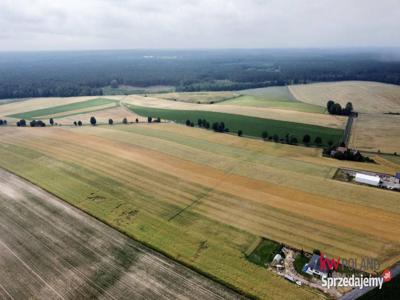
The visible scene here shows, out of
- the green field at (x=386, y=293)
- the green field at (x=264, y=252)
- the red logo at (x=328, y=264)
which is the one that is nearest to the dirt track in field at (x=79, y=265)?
the green field at (x=264, y=252)

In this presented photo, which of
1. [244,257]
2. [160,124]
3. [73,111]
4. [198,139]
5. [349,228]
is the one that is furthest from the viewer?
[73,111]

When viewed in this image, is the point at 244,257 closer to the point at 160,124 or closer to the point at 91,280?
the point at 91,280

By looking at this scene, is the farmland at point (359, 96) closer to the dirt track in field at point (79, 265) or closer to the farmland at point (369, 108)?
the farmland at point (369, 108)

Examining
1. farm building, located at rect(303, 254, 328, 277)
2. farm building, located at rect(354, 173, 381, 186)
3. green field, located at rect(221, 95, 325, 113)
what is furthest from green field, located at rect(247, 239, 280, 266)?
green field, located at rect(221, 95, 325, 113)

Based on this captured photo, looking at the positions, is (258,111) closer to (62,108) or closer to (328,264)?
(62,108)

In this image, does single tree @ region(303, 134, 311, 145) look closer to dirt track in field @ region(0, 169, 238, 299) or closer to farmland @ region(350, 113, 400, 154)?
farmland @ region(350, 113, 400, 154)

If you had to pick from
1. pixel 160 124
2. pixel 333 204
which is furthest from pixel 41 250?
pixel 160 124
